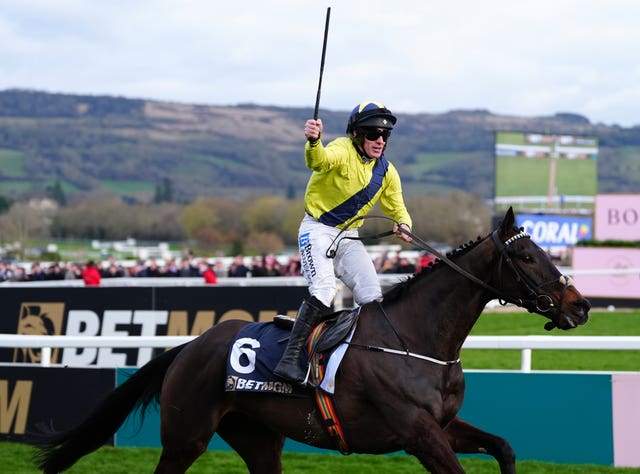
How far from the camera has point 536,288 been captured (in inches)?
186

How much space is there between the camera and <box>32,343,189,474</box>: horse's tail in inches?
220

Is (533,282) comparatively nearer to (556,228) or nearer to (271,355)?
(271,355)

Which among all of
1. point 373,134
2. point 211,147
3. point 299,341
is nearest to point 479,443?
point 299,341

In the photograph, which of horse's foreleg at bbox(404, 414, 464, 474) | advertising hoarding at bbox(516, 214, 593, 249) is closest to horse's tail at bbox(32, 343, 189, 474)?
horse's foreleg at bbox(404, 414, 464, 474)

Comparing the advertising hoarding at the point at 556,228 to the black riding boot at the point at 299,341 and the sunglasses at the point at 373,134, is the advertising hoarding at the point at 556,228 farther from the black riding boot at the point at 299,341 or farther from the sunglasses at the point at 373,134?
the black riding boot at the point at 299,341

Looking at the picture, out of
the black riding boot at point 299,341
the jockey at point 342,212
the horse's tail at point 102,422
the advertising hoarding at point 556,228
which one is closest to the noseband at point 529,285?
the jockey at point 342,212

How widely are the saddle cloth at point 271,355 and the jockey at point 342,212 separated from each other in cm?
10

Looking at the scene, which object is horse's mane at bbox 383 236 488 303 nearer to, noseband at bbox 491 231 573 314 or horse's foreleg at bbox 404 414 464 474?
noseband at bbox 491 231 573 314

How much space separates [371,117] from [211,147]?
453 ft

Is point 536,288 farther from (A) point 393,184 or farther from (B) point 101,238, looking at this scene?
(B) point 101,238

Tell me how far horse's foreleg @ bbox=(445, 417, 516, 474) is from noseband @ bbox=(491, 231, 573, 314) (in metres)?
0.70

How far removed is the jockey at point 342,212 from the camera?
4992 millimetres

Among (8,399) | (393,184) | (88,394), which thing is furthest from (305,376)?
(8,399)

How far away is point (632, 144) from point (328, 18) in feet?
423
